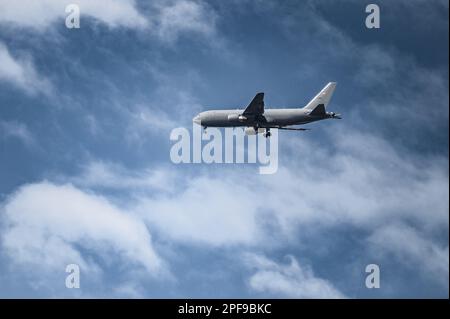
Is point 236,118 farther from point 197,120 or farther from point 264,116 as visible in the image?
point 197,120

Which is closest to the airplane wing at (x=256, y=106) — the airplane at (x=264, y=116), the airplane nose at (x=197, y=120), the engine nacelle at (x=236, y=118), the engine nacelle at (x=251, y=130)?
the airplane at (x=264, y=116)

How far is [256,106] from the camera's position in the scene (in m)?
129

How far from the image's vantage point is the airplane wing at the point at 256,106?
127 metres

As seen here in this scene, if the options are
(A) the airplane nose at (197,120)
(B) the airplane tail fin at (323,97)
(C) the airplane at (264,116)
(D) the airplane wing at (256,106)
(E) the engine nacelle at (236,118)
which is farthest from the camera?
(B) the airplane tail fin at (323,97)

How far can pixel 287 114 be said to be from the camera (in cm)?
13088

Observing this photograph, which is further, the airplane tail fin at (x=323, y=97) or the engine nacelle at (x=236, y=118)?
the airplane tail fin at (x=323, y=97)

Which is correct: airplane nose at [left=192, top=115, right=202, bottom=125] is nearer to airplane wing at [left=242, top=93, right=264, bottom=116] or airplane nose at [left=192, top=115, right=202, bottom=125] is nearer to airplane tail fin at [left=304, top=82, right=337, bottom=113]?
airplane wing at [left=242, top=93, right=264, bottom=116]

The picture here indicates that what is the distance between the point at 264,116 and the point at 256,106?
308 cm

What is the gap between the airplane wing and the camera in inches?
4996

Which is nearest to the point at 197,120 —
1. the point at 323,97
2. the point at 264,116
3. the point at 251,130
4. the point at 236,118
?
the point at 236,118

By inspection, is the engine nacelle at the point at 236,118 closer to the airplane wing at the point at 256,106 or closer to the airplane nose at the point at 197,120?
the airplane wing at the point at 256,106
